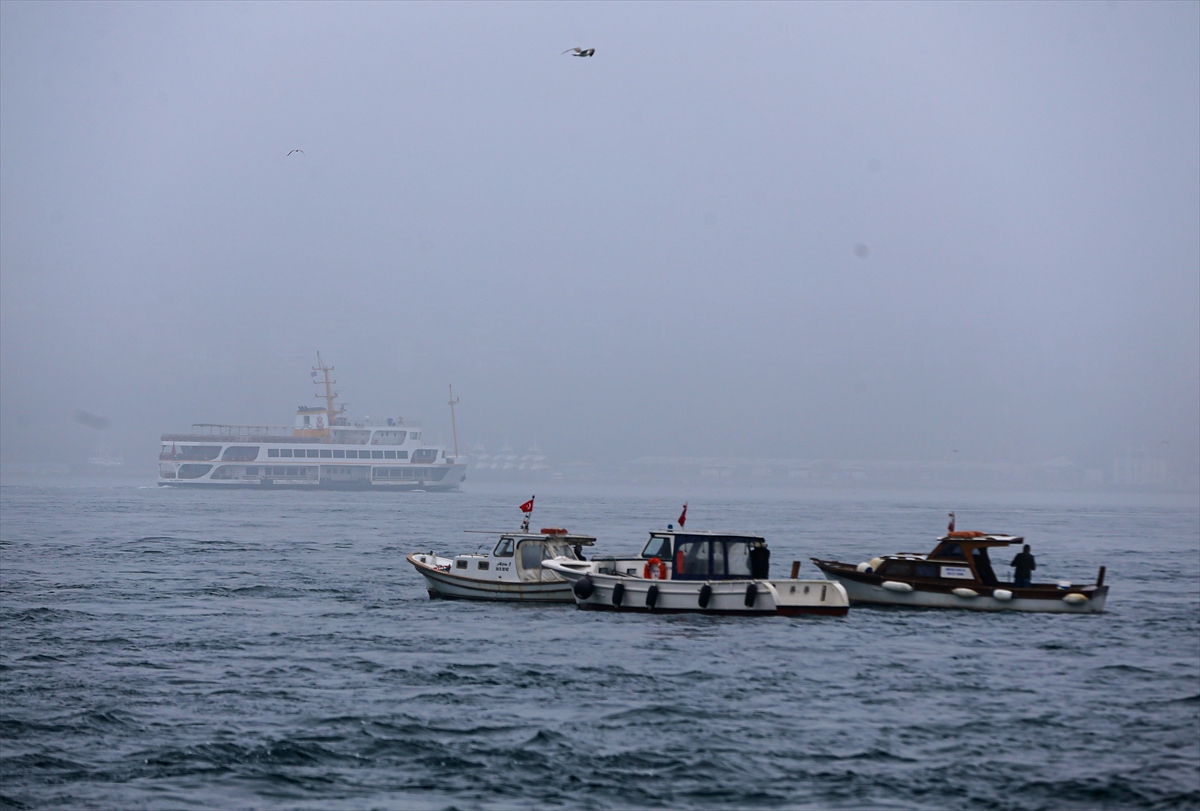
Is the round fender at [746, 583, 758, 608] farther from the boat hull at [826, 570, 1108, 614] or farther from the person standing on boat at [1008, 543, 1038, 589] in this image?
the person standing on boat at [1008, 543, 1038, 589]

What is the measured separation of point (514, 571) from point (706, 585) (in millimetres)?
6911

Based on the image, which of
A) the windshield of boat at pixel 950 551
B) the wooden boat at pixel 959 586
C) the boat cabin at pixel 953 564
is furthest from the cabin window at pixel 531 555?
the windshield of boat at pixel 950 551

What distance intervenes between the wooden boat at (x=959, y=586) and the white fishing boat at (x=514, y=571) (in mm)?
8984

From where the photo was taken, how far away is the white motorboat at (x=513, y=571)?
35281mm

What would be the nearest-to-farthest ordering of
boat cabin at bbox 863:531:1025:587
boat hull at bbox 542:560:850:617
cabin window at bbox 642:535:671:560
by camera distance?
1. boat hull at bbox 542:560:850:617
2. cabin window at bbox 642:535:671:560
3. boat cabin at bbox 863:531:1025:587

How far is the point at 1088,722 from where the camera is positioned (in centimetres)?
2048

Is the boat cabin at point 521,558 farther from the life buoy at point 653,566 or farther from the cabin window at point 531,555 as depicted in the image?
the life buoy at point 653,566

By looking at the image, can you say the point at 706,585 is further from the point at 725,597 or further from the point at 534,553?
the point at 534,553

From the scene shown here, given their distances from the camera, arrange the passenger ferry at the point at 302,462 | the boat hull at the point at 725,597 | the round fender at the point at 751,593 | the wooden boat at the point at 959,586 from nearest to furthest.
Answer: the round fender at the point at 751,593
the boat hull at the point at 725,597
the wooden boat at the point at 959,586
the passenger ferry at the point at 302,462

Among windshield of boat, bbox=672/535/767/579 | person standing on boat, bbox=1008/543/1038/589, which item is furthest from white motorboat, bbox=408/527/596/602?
person standing on boat, bbox=1008/543/1038/589

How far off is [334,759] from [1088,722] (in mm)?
Answer: 13173

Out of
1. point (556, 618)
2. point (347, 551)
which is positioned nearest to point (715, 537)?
point (556, 618)

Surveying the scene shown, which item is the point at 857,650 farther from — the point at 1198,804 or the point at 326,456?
the point at 326,456

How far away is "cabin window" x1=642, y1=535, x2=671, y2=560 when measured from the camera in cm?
3412
